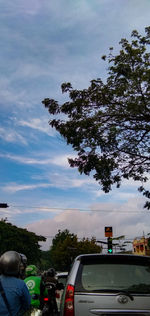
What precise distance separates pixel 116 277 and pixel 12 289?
143 centimetres

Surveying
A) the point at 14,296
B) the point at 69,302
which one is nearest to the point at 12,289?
the point at 14,296

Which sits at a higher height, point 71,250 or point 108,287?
point 71,250

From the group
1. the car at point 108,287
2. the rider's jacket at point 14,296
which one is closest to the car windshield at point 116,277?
the car at point 108,287

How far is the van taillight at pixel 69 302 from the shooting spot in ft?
12.5

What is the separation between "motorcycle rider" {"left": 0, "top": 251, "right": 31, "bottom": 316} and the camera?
10.2 ft

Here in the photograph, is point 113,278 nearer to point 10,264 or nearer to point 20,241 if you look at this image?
point 10,264

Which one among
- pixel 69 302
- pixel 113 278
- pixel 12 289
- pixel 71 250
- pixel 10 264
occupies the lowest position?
pixel 69 302

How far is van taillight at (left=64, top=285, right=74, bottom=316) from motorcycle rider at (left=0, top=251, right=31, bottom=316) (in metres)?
0.71

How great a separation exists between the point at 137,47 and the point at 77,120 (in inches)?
157

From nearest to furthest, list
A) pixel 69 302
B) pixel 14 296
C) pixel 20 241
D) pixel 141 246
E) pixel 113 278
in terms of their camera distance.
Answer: pixel 14 296 < pixel 69 302 < pixel 113 278 < pixel 20 241 < pixel 141 246

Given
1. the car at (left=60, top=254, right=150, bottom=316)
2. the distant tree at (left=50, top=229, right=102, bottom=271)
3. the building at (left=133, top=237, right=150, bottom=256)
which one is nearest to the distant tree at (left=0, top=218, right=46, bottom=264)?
the distant tree at (left=50, top=229, right=102, bottom=271)

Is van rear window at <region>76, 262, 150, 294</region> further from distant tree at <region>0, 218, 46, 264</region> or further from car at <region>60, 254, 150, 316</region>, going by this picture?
distant tree at <region>0, 218, 46, 264</region>

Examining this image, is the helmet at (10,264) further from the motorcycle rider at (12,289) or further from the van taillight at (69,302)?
the van taillight at (69,302)

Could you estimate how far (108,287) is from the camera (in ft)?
12.8
